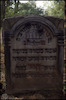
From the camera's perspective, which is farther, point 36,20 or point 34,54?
point 34,54

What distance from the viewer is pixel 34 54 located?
3180mm

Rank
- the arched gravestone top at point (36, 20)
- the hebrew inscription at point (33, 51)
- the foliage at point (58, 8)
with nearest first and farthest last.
Answer: 1. the arched gravestone top at point (36, 20)
2. the hebrew inscription at point (33, 51)
3. the foliage at point (58, 8)

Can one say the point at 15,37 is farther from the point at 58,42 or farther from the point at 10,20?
the point at 58,42

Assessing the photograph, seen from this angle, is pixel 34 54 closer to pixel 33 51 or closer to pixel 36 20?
pixel 33 51

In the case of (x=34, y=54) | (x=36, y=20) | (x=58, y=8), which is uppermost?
(x=58, y=8)

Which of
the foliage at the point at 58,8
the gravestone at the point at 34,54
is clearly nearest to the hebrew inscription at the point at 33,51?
the gravestone at the point at 34,54

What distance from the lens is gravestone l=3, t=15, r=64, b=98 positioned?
3008 millimetres

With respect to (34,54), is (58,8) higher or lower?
higher

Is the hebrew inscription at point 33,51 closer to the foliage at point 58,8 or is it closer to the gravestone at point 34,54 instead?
the gravestone at point 34,54

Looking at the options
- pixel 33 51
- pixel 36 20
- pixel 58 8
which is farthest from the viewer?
pixel 58 8

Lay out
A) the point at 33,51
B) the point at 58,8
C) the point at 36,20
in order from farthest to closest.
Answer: the point at 58,8, the point at 33,51, the point at 36,20

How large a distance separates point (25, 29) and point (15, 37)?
29 cm

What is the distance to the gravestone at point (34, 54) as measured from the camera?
118 inches

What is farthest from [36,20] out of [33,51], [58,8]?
[58,8]
